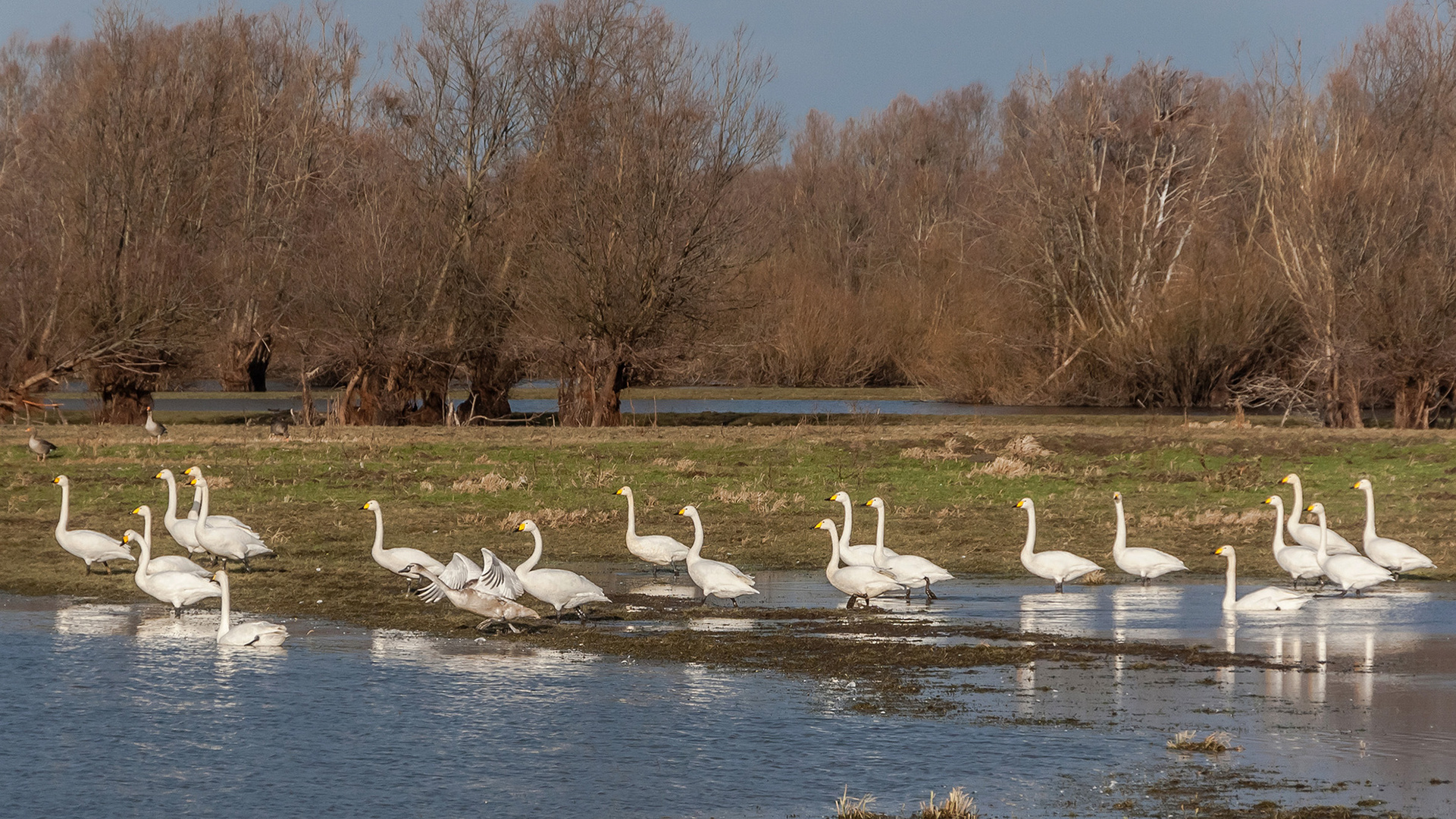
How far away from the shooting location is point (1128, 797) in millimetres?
7906

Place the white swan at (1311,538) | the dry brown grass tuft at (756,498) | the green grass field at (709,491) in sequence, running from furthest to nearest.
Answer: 1. the dry brown grass tuft at (756,498)
2. the green grass field at (709,491)
3. the white swan at (1311,538)

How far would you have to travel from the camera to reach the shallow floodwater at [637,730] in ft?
26.5

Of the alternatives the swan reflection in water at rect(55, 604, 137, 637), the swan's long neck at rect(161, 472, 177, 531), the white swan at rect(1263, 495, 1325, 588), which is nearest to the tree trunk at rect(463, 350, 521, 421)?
the swan's long neck at rect(161, 472, 177, 531)

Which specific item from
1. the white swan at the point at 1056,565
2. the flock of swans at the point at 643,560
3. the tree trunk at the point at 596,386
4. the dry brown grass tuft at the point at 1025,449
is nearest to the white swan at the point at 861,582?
the flock of swans at the point at 643,560

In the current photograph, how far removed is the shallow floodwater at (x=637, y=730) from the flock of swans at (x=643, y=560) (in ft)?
2.32

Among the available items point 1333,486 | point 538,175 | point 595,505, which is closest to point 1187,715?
point 595,505

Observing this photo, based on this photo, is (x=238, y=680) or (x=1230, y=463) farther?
(x=1230, y=463)

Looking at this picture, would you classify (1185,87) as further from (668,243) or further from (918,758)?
(918,758)

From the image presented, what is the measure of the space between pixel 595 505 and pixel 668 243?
18322mm

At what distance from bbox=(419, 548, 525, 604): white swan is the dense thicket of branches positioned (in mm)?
24848

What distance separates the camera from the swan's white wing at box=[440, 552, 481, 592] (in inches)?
517

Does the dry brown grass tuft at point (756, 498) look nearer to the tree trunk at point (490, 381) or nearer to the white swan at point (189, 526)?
the white swan at point (189, 526)

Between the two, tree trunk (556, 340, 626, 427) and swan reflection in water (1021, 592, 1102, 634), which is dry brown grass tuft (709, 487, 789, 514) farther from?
tree trunk (556, 340, 626, 427)

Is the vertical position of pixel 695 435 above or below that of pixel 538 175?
→ below
